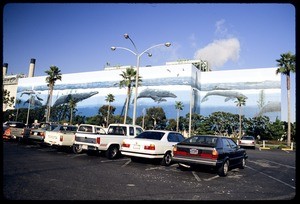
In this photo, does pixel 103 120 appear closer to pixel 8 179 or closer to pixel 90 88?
pixel 90 88

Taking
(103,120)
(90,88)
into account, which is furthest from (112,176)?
A: (90,88)

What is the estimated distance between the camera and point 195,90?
10381cm

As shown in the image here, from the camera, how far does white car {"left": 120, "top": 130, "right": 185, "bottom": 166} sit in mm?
11211

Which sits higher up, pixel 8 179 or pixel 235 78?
pixel 235 78

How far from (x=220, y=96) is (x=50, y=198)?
103755mm

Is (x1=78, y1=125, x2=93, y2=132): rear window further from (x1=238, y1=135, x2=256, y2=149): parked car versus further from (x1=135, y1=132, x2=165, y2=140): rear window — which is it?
(x1=238, y1=135, x2=256, y2=149): parked car

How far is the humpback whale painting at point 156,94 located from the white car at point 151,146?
92.3 metres

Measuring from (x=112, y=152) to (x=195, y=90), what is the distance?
92.9 meters

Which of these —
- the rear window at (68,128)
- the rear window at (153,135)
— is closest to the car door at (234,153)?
the rear window at (153,135)

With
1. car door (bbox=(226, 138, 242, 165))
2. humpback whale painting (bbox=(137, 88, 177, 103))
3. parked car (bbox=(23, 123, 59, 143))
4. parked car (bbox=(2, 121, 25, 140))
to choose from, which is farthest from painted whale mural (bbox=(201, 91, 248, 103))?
car door (bbox=(226, 138, 242, 165))

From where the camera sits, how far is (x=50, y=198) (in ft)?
18.5

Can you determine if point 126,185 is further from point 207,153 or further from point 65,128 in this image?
point 65,128

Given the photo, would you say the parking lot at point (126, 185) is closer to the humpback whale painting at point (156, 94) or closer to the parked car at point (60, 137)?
the parked car at point (60, 137)

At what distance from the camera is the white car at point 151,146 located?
1121 centimetres
